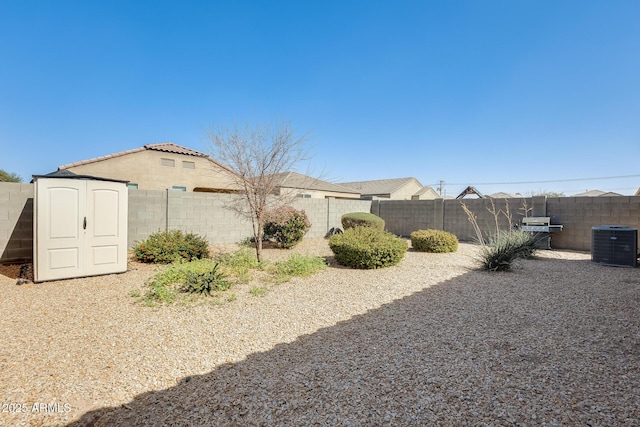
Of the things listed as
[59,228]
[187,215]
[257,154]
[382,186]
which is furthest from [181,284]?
[382,186]

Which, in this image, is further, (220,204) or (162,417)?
(220,204)

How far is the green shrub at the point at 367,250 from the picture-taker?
6.72 metres

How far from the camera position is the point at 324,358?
271 centimetres

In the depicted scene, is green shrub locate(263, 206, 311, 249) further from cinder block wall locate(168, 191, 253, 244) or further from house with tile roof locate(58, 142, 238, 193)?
house with tile roof locate(58, 142, 238, 193)

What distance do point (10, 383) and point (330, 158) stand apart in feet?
23.7

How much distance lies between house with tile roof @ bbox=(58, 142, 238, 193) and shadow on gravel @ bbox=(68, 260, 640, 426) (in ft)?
41.3

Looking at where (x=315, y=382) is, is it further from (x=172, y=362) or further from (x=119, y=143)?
(x=119, y=143)

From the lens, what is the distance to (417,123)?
1423cm

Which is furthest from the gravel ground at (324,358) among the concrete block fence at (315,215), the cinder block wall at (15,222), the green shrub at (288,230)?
the green shrub at (288,230)

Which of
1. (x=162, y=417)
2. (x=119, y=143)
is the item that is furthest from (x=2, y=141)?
(x=162, y=417)

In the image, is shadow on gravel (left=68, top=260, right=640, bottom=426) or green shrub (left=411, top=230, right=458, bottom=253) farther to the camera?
green shrub (left=411, top=230, right=458, bottom=253)

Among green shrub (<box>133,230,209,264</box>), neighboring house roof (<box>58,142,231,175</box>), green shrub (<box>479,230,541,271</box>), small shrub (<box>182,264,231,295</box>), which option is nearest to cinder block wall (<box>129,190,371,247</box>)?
green shrub (<box>133,230,209,264</box>)

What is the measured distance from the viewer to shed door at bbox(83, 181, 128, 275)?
5578 millimetres

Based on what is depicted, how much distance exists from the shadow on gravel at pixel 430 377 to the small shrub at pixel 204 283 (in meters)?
2.28
